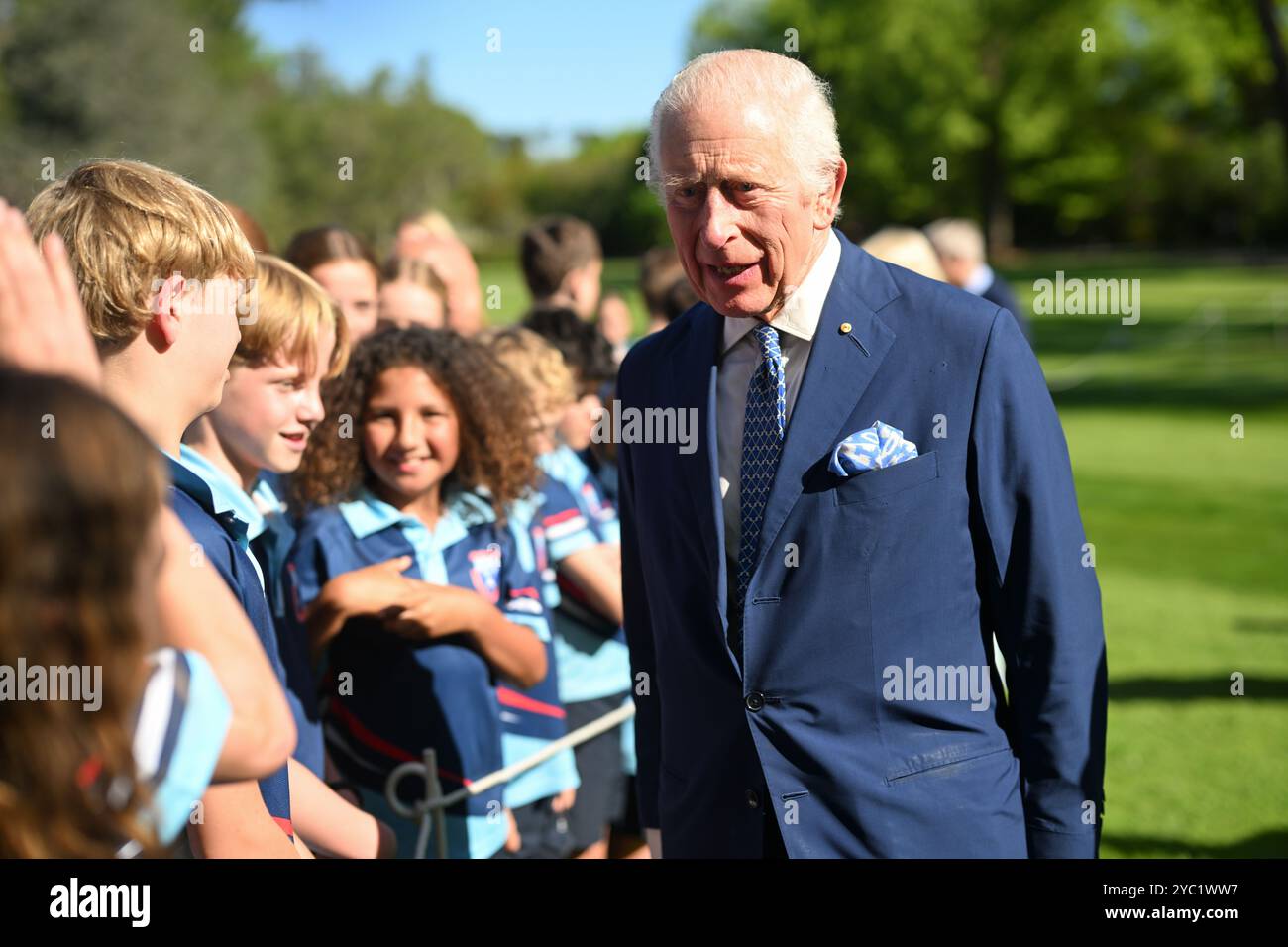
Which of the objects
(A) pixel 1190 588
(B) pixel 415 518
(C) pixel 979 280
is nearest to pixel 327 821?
(B) pixel 415 518

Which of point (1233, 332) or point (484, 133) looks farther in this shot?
point (484, 133)

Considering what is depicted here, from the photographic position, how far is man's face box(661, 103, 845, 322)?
2.66 m

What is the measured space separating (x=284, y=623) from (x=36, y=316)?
196cm

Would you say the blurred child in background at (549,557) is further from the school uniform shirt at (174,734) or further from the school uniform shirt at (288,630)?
the school uniform shirt at (174,734)

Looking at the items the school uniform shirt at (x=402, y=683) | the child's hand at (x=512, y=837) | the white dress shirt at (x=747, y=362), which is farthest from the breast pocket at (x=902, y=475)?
the child's hand at (x=512, y=837)

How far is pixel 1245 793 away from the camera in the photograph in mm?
6289

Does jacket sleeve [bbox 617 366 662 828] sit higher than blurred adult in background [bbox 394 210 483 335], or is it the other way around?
blurred adult in background [bbox 394 210 483 335]

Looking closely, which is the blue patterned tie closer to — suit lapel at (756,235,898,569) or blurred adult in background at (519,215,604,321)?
suit lapel at (756,235,898,569)

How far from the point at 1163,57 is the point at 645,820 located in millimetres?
68901

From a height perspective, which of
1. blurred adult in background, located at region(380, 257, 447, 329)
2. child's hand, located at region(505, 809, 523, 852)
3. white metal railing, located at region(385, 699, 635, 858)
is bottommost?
child's hand, located at region(505, 809, 523, 852)

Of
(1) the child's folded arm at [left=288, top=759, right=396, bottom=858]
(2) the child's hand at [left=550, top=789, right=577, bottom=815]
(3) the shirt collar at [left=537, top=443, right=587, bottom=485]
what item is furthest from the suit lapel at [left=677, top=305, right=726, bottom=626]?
(2) the child's hand at [left=550, top=789, right=577, bottom=815]

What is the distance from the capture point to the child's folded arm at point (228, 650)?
5.76ft

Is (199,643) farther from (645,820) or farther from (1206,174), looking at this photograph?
(1206,174)
